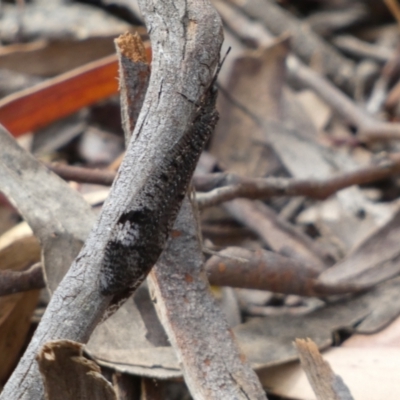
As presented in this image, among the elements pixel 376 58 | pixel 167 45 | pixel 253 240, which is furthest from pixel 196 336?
pixel 376 58

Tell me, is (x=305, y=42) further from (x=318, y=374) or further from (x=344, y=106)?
(x=318, y=374)

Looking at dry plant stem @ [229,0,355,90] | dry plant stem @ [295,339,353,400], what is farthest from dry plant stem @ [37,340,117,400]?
dry plant stem @ [229,0,355,90]

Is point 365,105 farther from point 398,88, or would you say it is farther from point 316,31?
point 316,31

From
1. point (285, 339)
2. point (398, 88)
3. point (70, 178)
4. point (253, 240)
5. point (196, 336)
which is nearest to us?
point (196, 336)

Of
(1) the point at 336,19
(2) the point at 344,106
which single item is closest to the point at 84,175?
(2) the point at 344,106

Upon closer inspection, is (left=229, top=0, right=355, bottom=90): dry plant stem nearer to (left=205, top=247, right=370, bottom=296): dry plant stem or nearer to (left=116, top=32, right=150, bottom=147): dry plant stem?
(left=205, top=247, right=370, bottom=296): dry plant stem

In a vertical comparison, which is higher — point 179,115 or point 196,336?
point 179,115

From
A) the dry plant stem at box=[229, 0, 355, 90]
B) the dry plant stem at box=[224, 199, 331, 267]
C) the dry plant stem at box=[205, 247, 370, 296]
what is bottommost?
the dry plant stem at box=[205, 247, 370, 296]
